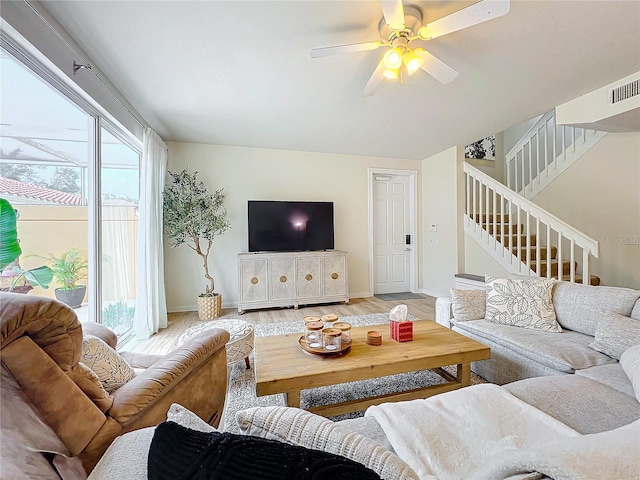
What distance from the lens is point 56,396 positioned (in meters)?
0.78

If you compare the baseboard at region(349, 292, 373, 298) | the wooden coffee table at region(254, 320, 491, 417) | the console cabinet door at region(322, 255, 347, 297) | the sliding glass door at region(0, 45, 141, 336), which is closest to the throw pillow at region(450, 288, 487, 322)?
the wooden coffee table at region(254, 320, 491, 417)

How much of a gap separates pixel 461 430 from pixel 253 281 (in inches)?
125

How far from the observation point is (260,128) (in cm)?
343

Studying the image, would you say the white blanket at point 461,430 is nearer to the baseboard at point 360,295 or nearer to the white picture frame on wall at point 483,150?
the baseboard at point 360,295

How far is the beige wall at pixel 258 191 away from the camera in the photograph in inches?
156

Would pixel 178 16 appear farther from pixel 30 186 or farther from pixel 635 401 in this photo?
pixel 635 401

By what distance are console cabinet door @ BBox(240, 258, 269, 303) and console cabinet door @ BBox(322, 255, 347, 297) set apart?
875mm

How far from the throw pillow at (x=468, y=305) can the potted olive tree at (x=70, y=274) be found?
300 cm

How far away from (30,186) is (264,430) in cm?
207

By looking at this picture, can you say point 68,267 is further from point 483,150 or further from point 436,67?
point 483,150

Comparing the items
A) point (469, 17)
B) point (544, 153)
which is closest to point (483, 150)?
point (544, 153)

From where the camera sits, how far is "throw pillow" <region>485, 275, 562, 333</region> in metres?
1.96

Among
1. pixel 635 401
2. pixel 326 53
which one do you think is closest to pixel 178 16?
pixel 326 53

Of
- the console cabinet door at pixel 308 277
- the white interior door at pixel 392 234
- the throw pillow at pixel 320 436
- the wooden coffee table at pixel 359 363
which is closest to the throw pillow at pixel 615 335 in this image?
the wooden coffee table at pixel 359 363
